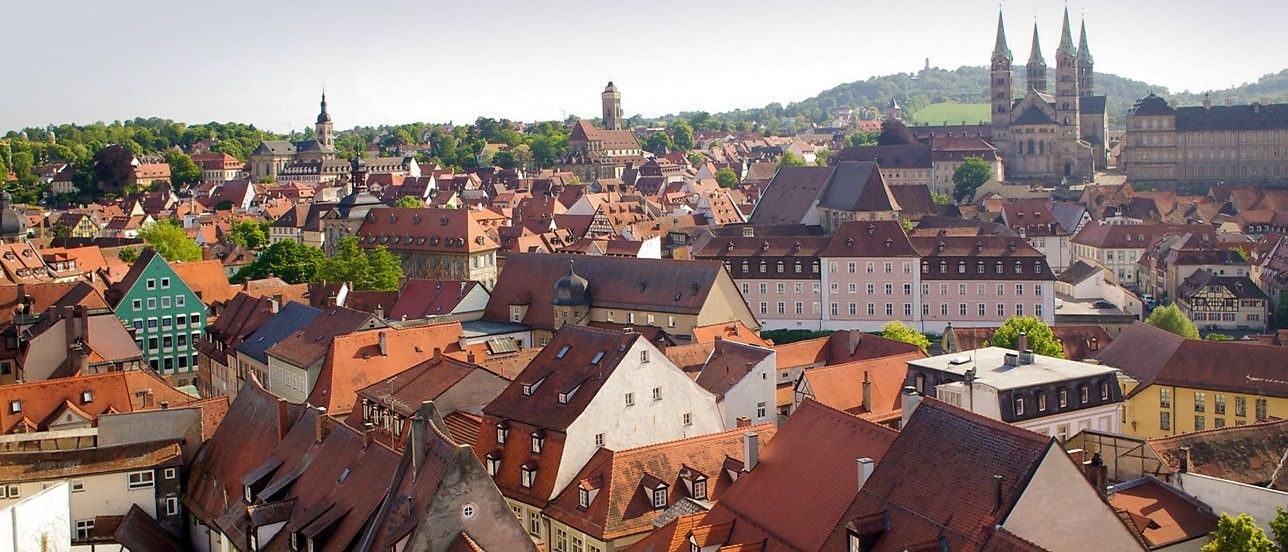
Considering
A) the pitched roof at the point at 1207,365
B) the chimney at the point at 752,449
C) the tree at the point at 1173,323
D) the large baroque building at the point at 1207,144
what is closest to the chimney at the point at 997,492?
the chimney at the point at 752,449

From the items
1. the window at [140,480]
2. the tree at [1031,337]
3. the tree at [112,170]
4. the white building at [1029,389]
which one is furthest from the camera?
the tree at [112,170]

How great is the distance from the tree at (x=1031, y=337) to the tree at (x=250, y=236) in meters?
72.5

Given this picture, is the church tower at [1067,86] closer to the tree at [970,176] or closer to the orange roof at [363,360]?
the tree at [970,176]

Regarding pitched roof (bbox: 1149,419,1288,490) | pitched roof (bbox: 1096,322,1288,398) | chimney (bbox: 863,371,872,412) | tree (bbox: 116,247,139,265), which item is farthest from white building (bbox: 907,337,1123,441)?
tree (bbox: 116,247,139,265)

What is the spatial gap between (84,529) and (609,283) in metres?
36.0

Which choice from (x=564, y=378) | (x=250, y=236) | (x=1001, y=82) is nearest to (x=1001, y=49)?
(x=1001, y=82)

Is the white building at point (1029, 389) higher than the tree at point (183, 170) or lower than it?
lower

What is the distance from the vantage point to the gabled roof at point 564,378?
127 feet

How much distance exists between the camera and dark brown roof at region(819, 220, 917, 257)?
267 ft

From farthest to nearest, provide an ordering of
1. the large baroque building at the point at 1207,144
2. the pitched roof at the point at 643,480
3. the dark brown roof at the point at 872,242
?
1. the large baroque building at the point at 1207,144
2. the dark brown roof at the point at 872,242
3. the pitched roof at the point at 643,480

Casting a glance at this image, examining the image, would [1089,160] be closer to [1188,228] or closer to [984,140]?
[984,140]

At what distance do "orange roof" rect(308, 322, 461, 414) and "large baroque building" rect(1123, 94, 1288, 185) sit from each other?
118839mm

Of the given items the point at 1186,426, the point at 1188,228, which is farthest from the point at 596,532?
the point at 1188,228

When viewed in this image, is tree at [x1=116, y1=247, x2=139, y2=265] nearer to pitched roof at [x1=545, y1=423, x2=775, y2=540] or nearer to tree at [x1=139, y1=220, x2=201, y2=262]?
tree at [x1=139, y1=220, x2=201, y2=262]
